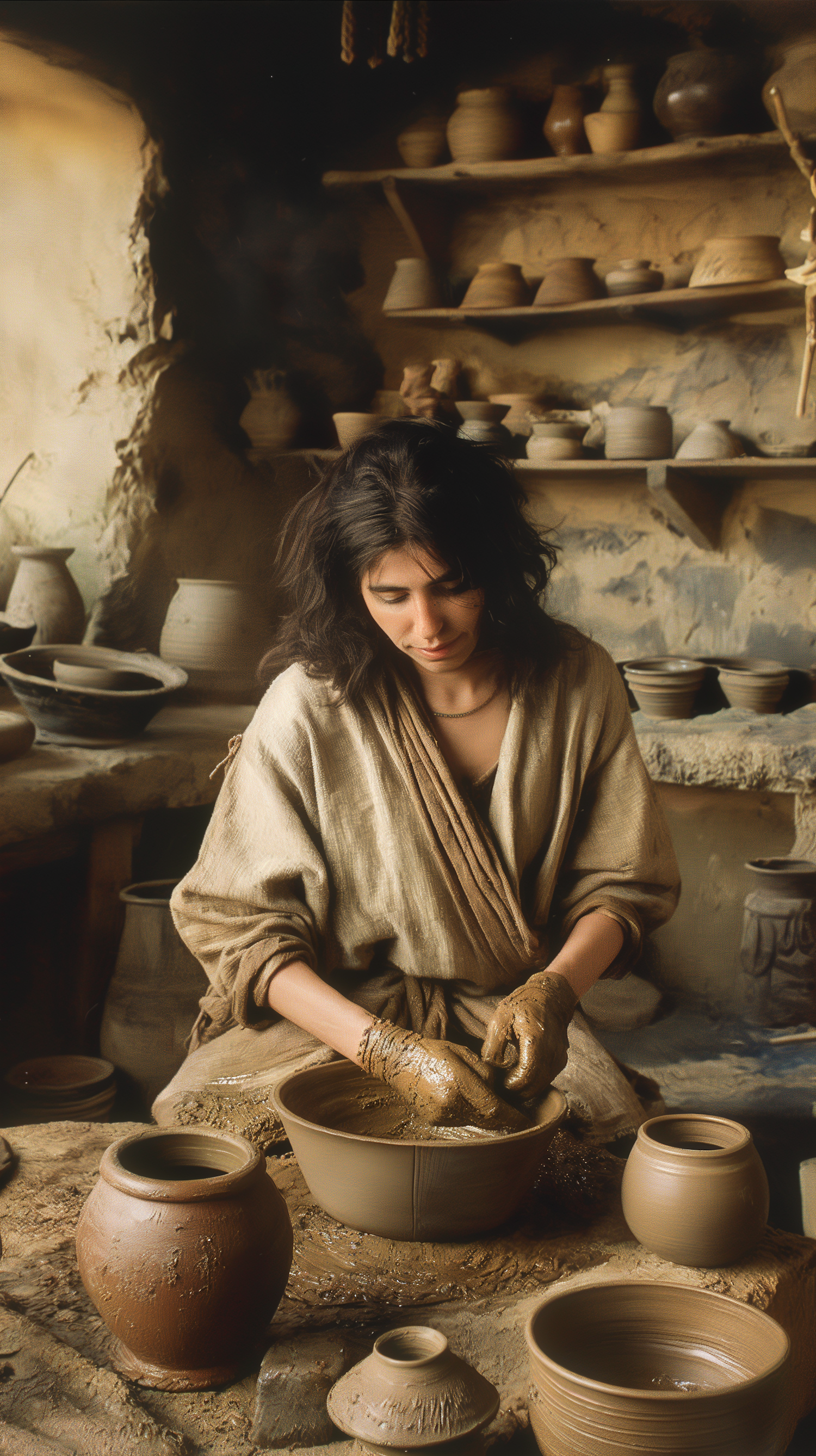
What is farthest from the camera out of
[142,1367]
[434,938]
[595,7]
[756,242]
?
[595,7]

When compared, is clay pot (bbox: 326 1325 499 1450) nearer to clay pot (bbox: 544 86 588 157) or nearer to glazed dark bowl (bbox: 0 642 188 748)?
glazed dark bowl (bbox: 0 642 188 748)

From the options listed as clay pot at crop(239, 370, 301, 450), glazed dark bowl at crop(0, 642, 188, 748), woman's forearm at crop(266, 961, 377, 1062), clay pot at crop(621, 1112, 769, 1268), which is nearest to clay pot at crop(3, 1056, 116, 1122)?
glazed dark bowl at crop(0, 642, 188, 748)

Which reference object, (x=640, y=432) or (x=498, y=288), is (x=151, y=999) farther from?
(x=498, y=288)

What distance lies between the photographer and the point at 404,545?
5.97 feet

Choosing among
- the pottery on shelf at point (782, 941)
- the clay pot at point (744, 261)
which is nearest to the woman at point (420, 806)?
the pottery on shelf at point (782, 941)

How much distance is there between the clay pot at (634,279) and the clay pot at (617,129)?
382mm

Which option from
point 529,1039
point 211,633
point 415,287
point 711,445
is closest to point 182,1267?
point 529,1039

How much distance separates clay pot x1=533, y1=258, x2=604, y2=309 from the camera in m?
4.22

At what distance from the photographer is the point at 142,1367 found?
119 centimetres

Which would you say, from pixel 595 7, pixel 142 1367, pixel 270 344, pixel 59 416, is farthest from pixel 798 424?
pixel 142 1367

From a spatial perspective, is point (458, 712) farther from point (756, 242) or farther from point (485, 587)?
point (756, 242)

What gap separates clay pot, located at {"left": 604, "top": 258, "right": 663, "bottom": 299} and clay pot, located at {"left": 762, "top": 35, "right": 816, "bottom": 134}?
61cm

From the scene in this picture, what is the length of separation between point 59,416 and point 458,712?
267 centimetres

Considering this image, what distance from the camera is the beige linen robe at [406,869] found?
188 centimetres
